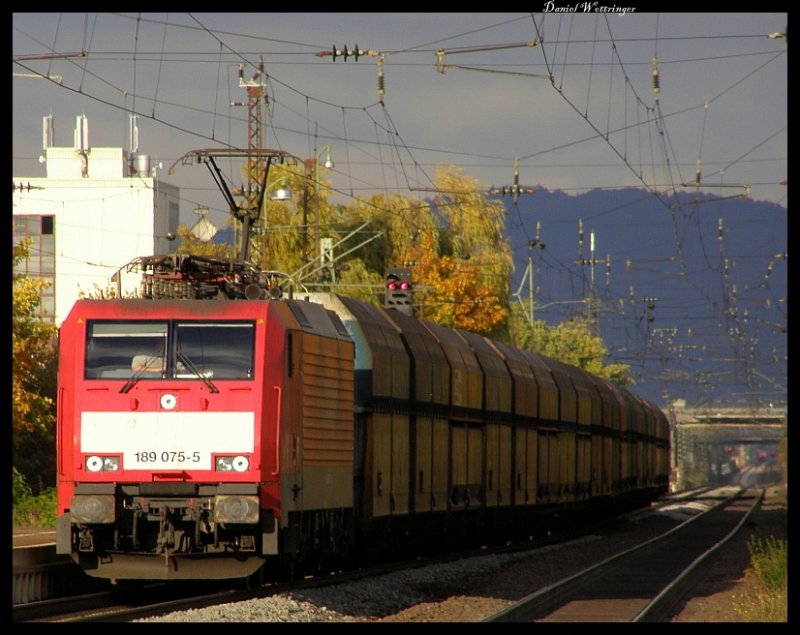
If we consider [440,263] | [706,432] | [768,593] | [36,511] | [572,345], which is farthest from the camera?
[706,432]

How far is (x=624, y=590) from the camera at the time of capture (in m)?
20.2

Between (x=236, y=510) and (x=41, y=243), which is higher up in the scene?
(x=41, y=243)

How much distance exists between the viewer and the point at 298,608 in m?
16.1

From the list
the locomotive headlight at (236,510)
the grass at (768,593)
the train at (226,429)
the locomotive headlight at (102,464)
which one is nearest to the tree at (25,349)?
the train at (226,429)

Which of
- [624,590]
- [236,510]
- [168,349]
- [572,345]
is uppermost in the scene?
[572,345]

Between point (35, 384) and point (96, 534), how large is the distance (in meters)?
27.3

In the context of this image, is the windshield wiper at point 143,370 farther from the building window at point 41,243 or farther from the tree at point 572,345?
the tree at point 572,345

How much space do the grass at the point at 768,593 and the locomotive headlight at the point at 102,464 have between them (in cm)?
715

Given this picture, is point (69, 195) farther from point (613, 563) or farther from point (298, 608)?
point (298, 608)

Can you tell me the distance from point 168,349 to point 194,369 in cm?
39

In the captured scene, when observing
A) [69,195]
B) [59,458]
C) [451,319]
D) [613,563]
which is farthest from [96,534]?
[69,195]

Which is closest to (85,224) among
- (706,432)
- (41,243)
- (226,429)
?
(41,243)

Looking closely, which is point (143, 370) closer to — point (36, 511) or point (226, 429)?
point (226, 429)

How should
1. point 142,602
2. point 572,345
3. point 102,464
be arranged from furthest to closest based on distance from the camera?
point 572,345
point 142,602
point 102,464
